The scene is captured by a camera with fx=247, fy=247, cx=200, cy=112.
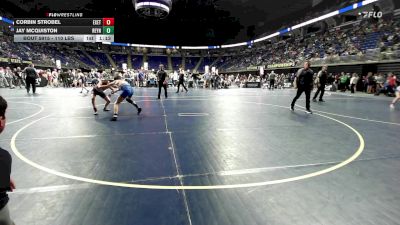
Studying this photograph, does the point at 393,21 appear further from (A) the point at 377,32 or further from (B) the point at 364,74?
(B) the point at 364,74

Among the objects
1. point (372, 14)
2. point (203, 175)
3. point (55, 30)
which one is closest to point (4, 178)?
point (203, 175)

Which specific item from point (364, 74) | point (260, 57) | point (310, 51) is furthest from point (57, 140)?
point (260, 57)

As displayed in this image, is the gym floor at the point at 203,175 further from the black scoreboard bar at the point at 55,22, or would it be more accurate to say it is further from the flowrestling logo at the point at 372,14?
the flowrestling logo at the point at 372,14

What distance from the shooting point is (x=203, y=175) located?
132 inches

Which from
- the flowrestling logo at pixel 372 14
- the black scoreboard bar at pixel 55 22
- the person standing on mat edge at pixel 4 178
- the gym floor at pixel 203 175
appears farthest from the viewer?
the flowrestling logo at pixel 372 14

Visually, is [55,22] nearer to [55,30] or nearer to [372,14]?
[55,30]

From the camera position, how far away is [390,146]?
4.75 m
